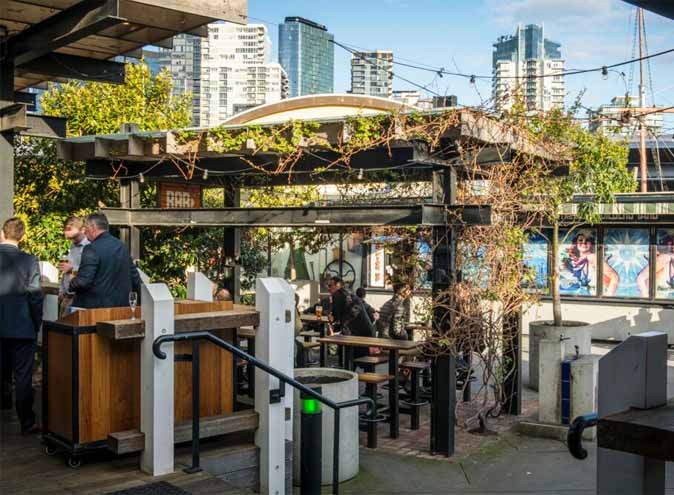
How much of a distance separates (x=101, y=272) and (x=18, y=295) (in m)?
0.79

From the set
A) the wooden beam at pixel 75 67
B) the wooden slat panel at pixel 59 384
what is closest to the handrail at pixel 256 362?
the wooden slat panel at pixel 59 384

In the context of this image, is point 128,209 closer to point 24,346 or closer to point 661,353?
point 24,346

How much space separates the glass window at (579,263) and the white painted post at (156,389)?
14097 millimetres

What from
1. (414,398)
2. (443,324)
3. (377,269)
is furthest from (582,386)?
(377,269)

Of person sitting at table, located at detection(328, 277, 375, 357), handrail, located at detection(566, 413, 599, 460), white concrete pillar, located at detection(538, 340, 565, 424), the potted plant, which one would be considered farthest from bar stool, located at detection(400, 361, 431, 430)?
handrail, located at detection(566, 413, 599, 460)

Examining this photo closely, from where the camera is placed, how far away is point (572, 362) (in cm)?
973

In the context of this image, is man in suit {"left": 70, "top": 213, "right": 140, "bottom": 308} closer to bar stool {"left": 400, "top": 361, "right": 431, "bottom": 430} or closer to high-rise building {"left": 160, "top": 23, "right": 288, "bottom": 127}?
bar stool {"left": 400, "top": 361, "right": 431, "bottom": 430}

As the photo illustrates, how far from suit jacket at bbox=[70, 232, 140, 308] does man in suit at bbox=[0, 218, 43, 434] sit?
427 mm

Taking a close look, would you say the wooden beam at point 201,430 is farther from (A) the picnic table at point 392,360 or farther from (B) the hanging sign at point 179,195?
(B) the hanging sign at point 179,195

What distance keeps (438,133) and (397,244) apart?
15.0 feet

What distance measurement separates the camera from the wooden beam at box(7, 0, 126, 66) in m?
6.30

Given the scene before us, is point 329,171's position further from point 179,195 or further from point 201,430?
point 201,430

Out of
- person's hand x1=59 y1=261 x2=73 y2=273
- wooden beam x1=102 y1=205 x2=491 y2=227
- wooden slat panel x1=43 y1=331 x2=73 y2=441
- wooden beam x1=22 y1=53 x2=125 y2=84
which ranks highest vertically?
wooden beam x1=22 y1=53 x2=125 y2=84

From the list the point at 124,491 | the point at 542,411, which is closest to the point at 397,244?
the point at 542,411
